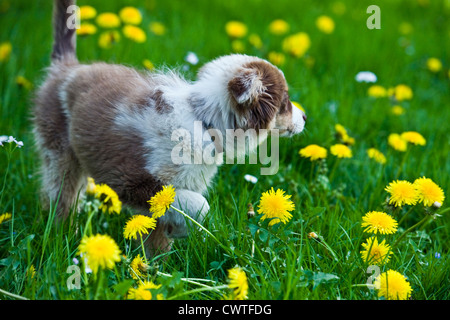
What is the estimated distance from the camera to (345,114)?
4.02 m

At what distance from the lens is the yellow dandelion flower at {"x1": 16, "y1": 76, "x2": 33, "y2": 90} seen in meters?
4.05

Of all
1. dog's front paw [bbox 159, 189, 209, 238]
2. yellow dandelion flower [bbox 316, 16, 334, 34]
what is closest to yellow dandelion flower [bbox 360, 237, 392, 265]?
dog's front paw [bbox 159, 189, 209, 238]

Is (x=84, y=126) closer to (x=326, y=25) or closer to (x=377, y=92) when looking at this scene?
(x=377, y=92)

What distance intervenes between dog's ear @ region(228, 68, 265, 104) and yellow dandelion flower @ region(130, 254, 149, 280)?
2.89 ft

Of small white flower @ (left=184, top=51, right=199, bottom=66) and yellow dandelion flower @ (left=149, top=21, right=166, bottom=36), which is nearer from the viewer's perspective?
small white flower @ (left=184, top=51, right=199, bottom=66)

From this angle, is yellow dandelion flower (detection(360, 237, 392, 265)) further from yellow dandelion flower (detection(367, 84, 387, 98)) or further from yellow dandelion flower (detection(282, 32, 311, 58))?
yellow dandelion flower (detection(282, 32, 311, 58))

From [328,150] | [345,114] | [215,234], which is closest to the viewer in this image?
[215,234]

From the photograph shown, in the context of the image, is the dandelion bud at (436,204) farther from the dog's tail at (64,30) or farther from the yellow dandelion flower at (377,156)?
the dog's tail at (64,30)

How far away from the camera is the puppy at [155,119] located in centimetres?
254

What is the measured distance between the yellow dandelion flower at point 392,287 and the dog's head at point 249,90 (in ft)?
3.23
